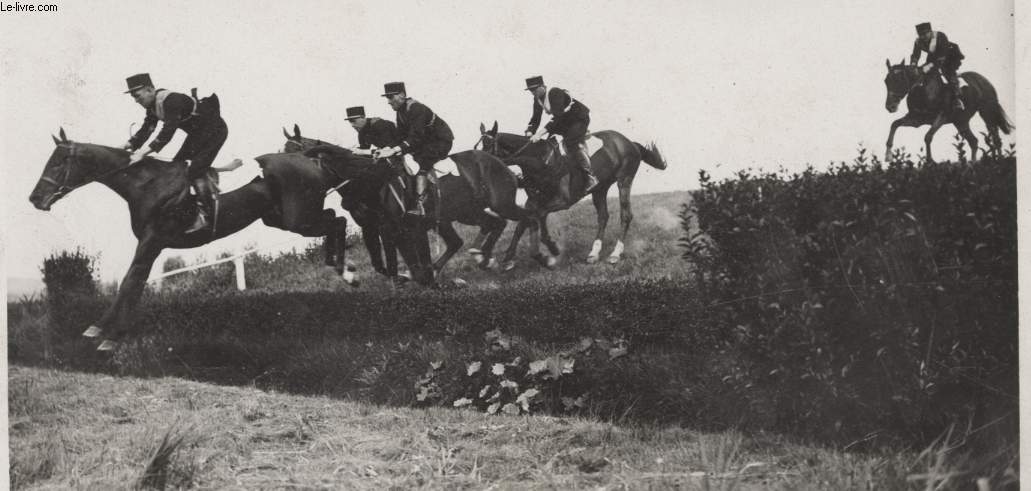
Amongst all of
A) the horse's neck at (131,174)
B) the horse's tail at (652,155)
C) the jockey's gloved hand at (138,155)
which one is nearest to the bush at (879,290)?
the horse's tail at (652,155)

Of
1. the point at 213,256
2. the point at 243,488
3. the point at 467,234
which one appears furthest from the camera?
the point at 213,256

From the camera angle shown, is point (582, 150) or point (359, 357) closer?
point (359, 357)

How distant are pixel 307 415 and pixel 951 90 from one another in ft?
16.4

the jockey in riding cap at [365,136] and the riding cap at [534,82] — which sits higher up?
the riding cap at [534,82]

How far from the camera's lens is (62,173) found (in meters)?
7.28

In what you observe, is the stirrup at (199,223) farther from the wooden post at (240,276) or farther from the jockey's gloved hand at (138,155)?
the wooden post at (240,276)

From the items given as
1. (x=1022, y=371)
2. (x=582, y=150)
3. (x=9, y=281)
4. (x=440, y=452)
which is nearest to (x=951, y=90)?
(x=1022, y=371)

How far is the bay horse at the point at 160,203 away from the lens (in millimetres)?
7297

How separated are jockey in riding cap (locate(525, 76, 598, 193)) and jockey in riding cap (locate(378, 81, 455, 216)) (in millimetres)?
794

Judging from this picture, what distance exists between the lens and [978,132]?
17.8ft

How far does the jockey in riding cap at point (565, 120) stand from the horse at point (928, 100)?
2380mm

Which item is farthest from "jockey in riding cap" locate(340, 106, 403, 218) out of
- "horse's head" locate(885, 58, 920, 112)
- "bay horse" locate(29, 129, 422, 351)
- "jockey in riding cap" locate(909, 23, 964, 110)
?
"jockey in riding cap" locate(909, 23, 964, 110)

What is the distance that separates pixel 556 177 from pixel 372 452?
3397 mm

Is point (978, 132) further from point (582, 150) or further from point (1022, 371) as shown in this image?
point (582, 150)
